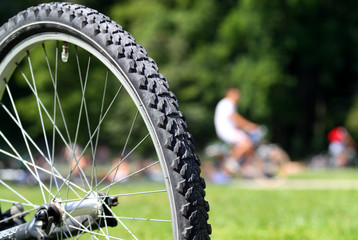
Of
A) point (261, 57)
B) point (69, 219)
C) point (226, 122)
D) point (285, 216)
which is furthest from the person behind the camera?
point (261, 57)

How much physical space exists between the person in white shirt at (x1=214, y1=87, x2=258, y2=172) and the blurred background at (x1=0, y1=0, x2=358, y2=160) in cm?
1293

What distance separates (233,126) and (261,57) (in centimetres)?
1550

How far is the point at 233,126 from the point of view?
40.4ft

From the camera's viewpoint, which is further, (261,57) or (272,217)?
(261,57)

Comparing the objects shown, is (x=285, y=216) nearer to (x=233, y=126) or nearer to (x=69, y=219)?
(x=69, y=219)

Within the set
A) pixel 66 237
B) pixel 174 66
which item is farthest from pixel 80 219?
pixel 174 66

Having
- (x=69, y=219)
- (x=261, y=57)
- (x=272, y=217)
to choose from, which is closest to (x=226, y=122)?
(x=272, y=217)

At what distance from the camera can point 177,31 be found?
3045 cm

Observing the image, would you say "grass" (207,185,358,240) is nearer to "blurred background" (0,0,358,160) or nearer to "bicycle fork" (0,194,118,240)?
"bicycle fork" (0,194,118,240)

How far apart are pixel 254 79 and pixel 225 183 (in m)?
14.7

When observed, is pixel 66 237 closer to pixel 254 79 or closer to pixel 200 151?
pixel 254 79

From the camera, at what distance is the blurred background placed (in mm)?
27312

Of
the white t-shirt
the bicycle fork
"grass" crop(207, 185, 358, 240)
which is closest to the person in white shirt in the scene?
the white t-shirt

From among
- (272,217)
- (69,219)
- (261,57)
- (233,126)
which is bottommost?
(69,219)
